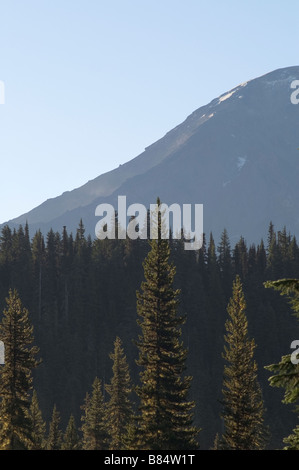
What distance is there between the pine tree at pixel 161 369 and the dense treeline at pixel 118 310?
71645 millimetres

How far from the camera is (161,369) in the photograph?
3541 centimetres

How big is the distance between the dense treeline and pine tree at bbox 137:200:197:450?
71645 millimetres

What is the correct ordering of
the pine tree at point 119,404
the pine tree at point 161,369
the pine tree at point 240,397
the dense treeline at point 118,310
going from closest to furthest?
the pine tree at point 161,369 < the pine tree at point 240,397 < the pine tree at point 119,404 < the dense treeline at point 118,310

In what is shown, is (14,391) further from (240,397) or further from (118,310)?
(118,310)

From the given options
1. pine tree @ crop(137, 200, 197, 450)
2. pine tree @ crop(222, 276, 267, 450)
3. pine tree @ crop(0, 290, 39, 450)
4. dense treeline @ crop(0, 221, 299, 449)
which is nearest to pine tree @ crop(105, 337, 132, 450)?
pine tree @ crop(222, 276, 267, 450)

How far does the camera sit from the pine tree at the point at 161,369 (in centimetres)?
3444

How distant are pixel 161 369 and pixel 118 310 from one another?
315 ft

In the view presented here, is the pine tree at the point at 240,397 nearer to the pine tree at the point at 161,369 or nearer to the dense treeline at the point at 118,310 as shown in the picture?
the pine tree at the point at 161,369

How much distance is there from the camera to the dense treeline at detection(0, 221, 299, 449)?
11312 centimetres

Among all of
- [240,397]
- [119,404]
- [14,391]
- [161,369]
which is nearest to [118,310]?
[119,404]

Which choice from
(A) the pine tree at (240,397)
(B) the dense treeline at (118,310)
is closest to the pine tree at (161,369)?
(A) the pine tree at (240,397)

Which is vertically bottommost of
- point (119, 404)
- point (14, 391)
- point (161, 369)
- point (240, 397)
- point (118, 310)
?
point (119, 404)
